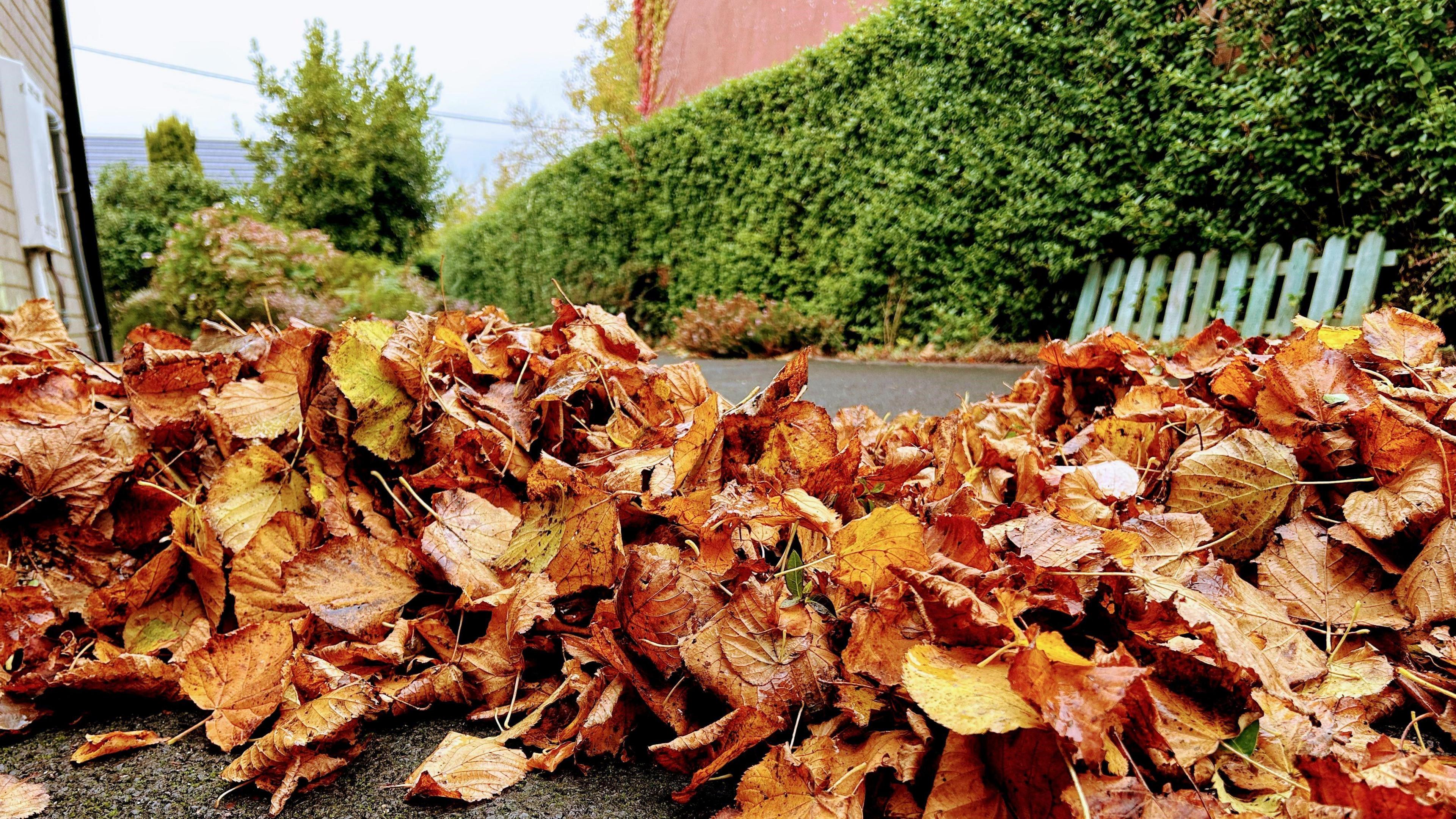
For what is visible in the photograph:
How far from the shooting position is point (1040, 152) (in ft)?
17.1

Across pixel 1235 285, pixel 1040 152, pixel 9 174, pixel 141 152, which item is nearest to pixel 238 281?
pixel 9 174

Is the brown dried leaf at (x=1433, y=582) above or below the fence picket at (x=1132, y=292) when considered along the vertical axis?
below

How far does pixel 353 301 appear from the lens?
27.5 ft

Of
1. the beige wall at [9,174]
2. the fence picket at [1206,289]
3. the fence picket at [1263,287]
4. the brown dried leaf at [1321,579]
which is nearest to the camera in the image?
the brown dried leaf at [1321,579]

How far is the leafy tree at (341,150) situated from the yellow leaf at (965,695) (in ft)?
54.4

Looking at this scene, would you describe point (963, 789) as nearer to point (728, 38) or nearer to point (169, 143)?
point (728, 38)

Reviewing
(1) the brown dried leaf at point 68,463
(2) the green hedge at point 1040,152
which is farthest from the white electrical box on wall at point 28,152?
(2) the green hedge at point 1040,152

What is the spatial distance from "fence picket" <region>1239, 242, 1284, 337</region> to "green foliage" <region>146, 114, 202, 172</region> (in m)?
22.2

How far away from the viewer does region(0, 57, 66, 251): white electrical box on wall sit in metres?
3.91

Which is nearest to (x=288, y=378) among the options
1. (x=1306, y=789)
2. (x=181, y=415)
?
(x=181, y=415)

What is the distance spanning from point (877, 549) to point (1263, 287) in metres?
4.84

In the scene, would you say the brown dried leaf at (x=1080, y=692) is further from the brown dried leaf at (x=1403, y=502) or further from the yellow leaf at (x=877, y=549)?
the brown dried leaf at (x=1403, y=502)

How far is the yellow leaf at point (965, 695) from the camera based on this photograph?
639mm

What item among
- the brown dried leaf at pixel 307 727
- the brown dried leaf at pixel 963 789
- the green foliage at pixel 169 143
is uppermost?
the green foliage at pixel 169 143
